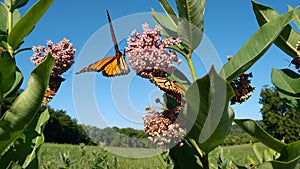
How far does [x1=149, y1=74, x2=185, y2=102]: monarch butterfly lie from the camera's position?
83cm

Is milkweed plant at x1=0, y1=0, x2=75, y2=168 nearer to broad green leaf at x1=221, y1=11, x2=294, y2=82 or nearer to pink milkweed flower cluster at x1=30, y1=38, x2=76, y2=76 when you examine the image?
pink milkweed flower cluster at x1=30, y1=38, x2=76, y2=76

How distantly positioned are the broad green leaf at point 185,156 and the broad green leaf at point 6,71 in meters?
0.47

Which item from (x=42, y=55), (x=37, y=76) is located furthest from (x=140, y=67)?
(x=42, y=55)

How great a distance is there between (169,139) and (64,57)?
423mm

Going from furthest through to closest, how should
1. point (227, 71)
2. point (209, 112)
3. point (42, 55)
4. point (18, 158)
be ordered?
point (42, 55), point (18, 158), point (227, 71), point (209, 112)

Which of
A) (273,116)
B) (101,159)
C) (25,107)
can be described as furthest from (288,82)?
(273,116)

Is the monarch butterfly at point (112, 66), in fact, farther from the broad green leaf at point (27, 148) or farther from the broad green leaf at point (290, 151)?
the broad green leaf at point (290, 151)

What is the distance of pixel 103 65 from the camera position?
105 cm

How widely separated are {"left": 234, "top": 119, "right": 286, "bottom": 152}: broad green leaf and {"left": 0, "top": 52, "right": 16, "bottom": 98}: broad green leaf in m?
0.57

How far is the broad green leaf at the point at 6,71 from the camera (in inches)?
33.6

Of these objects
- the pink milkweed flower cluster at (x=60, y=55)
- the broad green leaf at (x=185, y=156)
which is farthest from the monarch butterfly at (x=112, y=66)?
the broad green leaf at (x=185, y=156)

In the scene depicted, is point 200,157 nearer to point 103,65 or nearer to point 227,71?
point 227,71

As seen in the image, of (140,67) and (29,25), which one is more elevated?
(29,25)

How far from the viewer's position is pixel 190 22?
0.87 m
